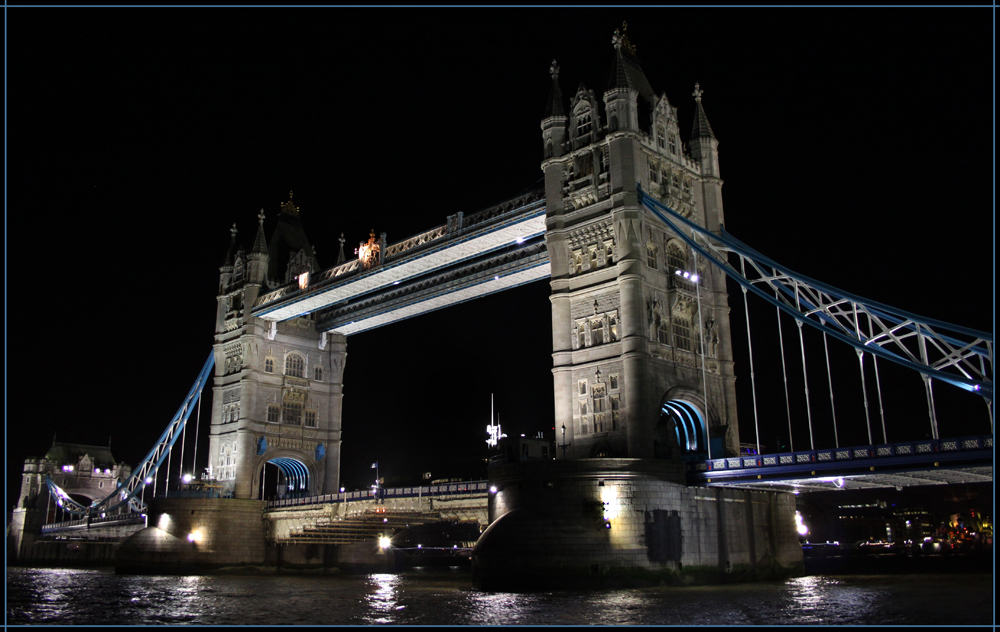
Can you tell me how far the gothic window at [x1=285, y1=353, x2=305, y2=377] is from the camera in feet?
241

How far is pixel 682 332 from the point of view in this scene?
155 feet

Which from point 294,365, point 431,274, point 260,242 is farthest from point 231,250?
point 431,274

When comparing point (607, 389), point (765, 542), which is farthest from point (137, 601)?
point (765, 542)

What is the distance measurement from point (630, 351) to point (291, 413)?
3931 centimetres

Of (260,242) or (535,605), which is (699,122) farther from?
(260,242)

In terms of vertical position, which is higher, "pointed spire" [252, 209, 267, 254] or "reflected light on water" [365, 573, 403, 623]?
"pointed spire" [252, 209, 267, 254]

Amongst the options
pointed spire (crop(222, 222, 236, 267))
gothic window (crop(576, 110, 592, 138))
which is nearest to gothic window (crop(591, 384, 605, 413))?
gothic window (crop(576, 110, 592, 138))

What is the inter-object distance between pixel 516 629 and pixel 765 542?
83.9ft

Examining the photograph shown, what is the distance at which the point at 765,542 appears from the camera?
45125 mm

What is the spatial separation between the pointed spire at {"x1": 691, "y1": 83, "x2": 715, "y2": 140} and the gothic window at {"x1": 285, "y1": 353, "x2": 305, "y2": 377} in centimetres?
4004

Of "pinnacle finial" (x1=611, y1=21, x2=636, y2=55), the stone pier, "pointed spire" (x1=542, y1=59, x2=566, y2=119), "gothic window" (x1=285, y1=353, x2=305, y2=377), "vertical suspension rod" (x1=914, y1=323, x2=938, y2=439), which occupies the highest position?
"pinnacle finial" (x1=611, y1=21, x2=636, y2=55)

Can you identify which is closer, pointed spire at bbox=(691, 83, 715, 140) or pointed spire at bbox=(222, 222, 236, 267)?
pointed spire at bbox=(691, 83, 715, 140)

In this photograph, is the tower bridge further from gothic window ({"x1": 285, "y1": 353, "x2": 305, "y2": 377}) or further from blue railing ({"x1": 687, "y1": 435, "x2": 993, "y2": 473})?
gothic window ({"x1": 285, "y1": 353, "x2": 305, "y2": 377})

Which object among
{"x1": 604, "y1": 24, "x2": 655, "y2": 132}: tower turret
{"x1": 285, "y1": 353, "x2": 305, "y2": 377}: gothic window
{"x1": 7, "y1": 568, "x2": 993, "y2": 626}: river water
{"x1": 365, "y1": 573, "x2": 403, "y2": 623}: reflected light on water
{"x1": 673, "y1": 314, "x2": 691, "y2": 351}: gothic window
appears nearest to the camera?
{"x1": 7, "y1": 568, "x2": 993, "y2": 626}: river water
